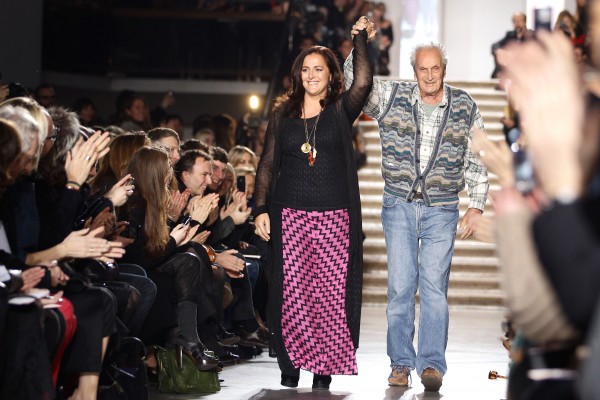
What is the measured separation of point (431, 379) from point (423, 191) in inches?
39.4

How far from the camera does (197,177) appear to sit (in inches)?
287

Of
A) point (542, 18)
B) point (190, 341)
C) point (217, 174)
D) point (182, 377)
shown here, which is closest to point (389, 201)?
point (190, 341)

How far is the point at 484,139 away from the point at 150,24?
683 inches

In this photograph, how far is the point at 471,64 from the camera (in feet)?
66.9

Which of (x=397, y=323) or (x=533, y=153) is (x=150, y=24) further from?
(x=533, y=153)

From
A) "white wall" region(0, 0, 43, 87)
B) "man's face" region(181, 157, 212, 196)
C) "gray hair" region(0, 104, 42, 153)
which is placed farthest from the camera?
"white wall" region(0, 0, 43, 87)

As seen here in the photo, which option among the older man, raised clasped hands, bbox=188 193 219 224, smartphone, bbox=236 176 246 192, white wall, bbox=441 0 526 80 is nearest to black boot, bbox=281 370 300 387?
the older man

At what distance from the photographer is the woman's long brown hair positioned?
615 cm

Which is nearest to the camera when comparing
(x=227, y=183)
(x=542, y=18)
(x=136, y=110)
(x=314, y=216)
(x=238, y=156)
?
(x=314, y=216)

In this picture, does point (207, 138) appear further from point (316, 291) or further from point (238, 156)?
point (316, 291)

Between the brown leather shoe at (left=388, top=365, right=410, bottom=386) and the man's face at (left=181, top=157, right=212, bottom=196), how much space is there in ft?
5.71

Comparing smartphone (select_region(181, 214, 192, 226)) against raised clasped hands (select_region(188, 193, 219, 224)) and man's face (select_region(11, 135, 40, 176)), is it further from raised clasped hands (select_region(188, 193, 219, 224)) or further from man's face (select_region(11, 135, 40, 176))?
man's face (select_region(11, 135, 40, 176))

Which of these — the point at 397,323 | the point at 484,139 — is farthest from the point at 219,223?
the point at 484,139

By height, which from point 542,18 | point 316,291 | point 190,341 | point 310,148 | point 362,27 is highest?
point 542,18
